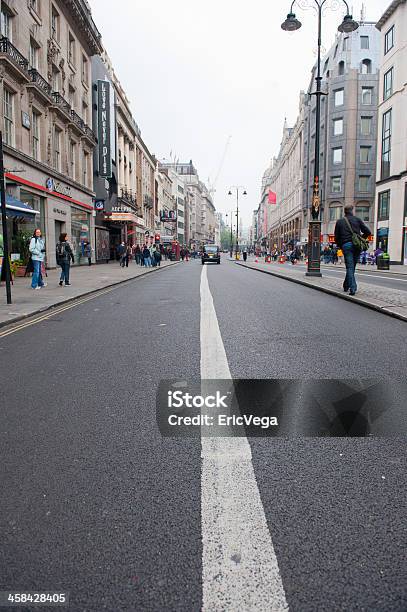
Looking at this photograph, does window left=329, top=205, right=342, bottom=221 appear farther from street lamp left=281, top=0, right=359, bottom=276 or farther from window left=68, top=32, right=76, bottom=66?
street lamp left=281, top=0, right=359, bottom=276

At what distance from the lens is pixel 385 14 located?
42469 millimetres

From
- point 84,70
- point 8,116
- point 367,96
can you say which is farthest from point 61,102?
point 367,96

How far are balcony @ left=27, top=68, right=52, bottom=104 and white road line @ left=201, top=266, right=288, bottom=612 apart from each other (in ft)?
81.8

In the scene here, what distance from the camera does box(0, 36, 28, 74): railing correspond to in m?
20.9

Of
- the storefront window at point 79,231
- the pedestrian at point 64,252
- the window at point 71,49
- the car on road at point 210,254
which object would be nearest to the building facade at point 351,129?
the car on road at point 210,254

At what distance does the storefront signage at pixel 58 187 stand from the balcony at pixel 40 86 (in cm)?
406

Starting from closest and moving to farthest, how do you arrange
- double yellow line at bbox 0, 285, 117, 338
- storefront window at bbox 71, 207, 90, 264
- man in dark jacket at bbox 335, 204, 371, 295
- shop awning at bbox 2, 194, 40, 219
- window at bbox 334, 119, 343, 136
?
double yellow line at bbox 0, 285, 117, 338
man in dark jacket at bbox 335, 204, 371, 295
shop awning at bbox 2, 194, 40, 219
storefront window at bbox 71, 207, 90, 264
window at bbox 334, 119, 343, 136

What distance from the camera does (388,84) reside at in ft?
144

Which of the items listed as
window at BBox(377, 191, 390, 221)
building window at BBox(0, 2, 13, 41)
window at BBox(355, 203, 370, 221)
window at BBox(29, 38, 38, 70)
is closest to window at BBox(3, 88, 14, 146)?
building window at BBox(0, 2, 13, 41)

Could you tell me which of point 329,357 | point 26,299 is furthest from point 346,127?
point 329,357

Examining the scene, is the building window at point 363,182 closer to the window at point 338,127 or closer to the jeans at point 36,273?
the window at point 338,127

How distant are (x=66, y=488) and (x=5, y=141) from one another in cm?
2182

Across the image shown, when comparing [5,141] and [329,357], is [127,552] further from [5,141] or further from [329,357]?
[5,141]

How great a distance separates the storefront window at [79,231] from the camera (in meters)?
32.2
